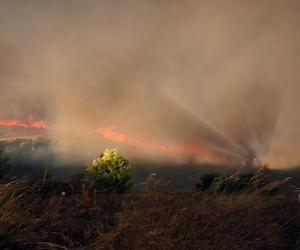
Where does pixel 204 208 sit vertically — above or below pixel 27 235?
above

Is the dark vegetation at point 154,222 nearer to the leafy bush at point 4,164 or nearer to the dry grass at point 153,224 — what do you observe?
the dry grass at point 153,224

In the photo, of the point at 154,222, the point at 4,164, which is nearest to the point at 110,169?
the point at 4,164

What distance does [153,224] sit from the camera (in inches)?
208

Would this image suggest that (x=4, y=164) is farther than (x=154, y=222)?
Yes

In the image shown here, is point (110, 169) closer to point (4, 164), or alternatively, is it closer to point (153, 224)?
point (4, 164)

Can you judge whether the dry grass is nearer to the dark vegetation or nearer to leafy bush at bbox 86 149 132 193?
the dark vegetation

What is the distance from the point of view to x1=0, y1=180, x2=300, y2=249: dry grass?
199 inches

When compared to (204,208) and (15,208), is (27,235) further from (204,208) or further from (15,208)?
(204,208)

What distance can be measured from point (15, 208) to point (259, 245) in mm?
3695

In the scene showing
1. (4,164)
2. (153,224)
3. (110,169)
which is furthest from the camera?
(4,164)

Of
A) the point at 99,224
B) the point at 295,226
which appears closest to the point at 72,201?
the point at 99,224

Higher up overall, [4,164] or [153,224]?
[4,164]

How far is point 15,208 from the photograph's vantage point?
5.72 metres

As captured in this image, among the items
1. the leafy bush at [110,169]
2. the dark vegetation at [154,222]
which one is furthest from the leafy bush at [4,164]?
the dark vegetation at [154,222]
